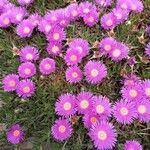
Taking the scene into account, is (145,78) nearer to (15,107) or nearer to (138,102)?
(138,102)

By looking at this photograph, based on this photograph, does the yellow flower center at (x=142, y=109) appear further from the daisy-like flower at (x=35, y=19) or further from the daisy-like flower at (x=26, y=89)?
the daisy-like flower at (x=35, y=19)

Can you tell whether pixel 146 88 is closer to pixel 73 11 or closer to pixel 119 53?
pixel 119 53

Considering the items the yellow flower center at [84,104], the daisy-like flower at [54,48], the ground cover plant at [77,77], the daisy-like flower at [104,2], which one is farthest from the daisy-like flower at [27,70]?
the daisy-like flower at [104,2]

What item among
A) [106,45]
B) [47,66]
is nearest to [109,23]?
[106,45]

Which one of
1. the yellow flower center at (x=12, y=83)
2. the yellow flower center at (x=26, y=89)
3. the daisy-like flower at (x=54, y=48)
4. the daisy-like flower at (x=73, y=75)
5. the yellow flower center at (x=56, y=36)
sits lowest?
the yellow flower center at (x=26, y=89)

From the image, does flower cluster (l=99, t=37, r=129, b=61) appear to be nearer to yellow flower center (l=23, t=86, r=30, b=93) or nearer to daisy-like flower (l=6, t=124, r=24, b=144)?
yellow flower center (l=23, t=86, r=30, b=93)
